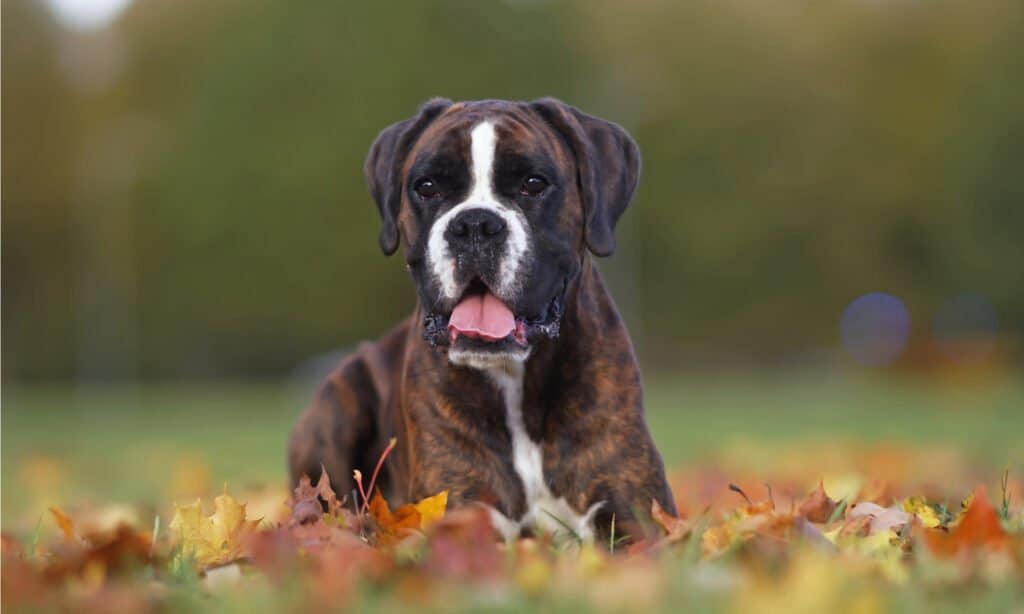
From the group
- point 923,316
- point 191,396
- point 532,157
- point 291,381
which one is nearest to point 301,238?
point 191,396

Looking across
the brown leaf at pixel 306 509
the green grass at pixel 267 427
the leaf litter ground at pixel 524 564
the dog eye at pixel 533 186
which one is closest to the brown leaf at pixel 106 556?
the leaf litter ground at pixel 524 564

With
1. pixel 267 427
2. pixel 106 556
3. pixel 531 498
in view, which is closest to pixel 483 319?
pixel 531 498

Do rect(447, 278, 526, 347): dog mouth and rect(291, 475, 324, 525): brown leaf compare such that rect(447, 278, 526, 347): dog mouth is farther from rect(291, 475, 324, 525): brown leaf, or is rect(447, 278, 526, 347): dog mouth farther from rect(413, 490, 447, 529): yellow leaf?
rect(291, 475, 324, 525): brown leaf

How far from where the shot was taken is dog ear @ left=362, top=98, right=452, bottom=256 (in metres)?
4.57

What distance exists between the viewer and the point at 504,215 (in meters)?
4.13

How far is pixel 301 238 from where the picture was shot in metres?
31.2

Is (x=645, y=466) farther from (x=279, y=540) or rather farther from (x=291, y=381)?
(x=291, y=381)

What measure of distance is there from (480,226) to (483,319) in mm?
301

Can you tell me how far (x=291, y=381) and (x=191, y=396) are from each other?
629cm

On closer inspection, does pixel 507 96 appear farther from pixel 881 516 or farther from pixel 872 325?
pixel 881 516

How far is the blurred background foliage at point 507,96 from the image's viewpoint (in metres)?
30.9

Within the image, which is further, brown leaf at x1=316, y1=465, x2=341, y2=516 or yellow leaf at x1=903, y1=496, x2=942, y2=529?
brown leaf at x1=316, y1=465, x2=341, y2=516

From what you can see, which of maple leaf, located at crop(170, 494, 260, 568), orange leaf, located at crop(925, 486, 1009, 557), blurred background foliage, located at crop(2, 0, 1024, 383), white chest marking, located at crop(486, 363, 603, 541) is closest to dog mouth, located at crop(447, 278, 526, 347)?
white chest marking, located at crop(486, 363, 603, 541)

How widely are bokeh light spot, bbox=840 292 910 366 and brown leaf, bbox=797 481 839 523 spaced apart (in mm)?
32870
